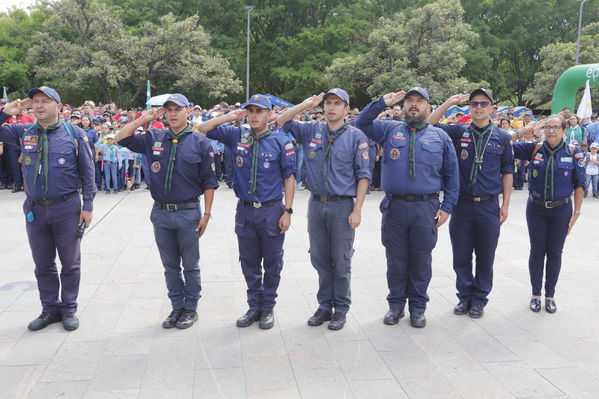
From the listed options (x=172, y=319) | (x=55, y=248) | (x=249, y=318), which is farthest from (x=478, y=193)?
(x=55, y=248)

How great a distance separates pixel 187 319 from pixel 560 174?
12.2ft

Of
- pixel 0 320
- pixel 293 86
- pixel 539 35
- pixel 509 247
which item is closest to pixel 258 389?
pixel 0 320

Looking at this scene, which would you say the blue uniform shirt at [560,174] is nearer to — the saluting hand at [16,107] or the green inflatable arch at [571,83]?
the saluting hand at [16,107]

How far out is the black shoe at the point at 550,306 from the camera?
5215 millimetres

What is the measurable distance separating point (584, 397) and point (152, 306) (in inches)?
146

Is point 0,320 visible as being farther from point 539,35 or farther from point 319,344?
point 539,35

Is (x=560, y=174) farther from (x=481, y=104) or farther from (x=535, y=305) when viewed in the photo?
(x=535, y=305)

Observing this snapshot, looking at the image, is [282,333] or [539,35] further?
[539,35]

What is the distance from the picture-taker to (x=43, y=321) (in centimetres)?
467

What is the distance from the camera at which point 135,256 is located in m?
7.07

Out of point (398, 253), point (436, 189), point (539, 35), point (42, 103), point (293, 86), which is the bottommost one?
point (398, 253)

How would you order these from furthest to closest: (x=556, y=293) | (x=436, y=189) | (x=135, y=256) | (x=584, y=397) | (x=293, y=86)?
1. (x=293, y=86)
2. (x=135, y=256)
3. (x=556, y=293)
4. (x=436, y=189)
5. (x=584, y=397)

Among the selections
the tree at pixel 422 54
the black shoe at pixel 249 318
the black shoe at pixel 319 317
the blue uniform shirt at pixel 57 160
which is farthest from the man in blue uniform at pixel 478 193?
the tree at pixel 422 54

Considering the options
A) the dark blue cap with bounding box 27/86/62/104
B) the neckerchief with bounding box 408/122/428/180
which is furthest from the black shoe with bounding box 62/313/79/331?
the neckerchief with bounding box 408/122/428/180
